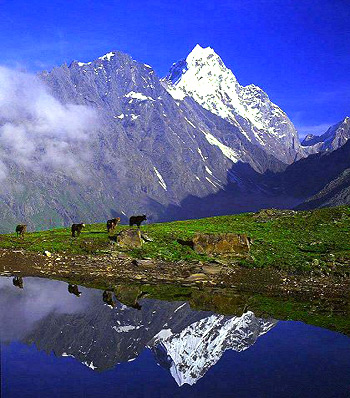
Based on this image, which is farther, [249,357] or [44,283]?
[44,283]

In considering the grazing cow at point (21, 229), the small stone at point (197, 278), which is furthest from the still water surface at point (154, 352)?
the grazing cow at point (21, 229)

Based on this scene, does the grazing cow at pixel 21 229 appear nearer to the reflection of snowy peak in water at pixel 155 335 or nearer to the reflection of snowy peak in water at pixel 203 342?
the reflection of snowy peak in water at pixel 155 335

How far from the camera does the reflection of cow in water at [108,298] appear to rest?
31.6m

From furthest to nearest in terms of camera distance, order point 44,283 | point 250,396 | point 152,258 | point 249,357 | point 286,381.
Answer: point 152,258 < point 44,283 < point 249,357 < point 286,381 < point 250,396

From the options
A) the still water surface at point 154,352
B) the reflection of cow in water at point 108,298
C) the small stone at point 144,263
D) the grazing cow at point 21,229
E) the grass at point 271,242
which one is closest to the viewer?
the still water surface at point 154,352

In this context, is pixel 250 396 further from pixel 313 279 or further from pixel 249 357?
pixel 313 279

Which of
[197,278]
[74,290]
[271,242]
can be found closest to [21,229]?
[74,290]

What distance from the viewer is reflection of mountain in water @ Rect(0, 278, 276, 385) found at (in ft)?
74.3

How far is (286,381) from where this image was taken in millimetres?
20109

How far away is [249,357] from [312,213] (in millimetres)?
43798

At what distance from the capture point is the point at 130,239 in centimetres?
4688

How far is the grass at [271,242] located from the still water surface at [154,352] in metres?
13.0

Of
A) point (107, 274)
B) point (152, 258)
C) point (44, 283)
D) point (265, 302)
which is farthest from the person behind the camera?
point (152, 258)

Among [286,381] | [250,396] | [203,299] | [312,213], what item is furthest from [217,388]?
[312,213]
